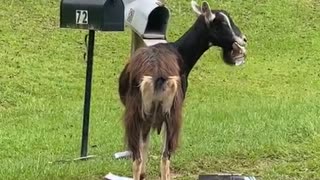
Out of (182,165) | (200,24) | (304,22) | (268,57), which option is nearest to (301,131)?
(182,165)

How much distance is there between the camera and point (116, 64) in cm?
1546

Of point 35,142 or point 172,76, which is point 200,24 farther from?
point 35,142

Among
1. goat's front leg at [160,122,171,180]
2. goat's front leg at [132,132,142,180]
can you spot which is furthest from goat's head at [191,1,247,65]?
goat's front leg at [132,132,142,180]

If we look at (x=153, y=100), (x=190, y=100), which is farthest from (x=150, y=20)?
(x=190, y=100)

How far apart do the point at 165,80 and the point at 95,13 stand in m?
1.84

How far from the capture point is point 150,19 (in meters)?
6.63

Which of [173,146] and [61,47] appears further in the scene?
[61,47]

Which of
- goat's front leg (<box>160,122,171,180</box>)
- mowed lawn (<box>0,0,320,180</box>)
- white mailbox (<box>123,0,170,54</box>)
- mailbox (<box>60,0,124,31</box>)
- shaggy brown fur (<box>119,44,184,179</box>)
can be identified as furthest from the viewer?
mowed lawn (<box>0,0,320,180</box>)

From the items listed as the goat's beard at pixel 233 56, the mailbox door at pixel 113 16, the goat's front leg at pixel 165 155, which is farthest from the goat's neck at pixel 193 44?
the mailbox door at pixel 113 16

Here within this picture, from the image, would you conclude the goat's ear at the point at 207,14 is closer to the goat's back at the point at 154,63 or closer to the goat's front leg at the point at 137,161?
the goat's back at the point at 154,63

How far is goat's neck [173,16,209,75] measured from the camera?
19.0 feet

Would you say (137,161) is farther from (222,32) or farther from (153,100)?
(222,32)

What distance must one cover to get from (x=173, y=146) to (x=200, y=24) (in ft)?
3.22

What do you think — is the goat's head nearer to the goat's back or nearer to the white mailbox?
the goat's back
